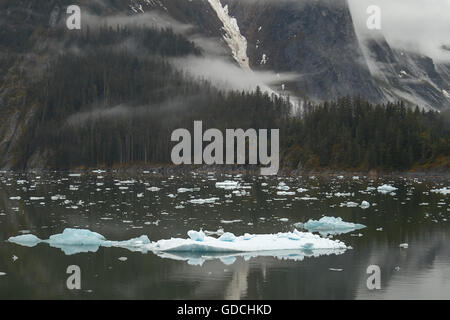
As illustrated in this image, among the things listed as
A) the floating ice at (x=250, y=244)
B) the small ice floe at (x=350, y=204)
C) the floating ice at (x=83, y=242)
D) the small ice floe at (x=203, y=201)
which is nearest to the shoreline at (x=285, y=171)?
the small ice floe at (x=350, y=204)

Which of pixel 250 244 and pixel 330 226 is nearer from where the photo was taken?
pixel 250 244

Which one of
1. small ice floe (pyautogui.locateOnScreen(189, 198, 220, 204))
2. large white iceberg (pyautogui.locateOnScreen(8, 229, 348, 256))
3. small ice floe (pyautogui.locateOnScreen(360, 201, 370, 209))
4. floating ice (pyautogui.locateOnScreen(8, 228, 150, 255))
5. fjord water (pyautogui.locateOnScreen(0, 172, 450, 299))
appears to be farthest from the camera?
small ice floe (pyautogui.locateOnScreen(189, 198, 220, 204))

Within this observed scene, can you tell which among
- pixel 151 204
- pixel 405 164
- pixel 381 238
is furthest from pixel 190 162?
pixel 381 238

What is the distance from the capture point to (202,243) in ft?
109

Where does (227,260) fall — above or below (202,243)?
below

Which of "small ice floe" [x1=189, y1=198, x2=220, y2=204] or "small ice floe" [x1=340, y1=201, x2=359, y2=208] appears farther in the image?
"small ice floe" [x1=189, y1=198, x2=220, y2=204]

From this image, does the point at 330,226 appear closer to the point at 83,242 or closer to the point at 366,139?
the point at 83,242

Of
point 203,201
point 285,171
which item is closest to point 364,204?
point 203,201

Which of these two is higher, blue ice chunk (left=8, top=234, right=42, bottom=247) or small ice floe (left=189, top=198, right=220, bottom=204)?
blue ice chunk (left=8, top=234, right=42, bottom=247)

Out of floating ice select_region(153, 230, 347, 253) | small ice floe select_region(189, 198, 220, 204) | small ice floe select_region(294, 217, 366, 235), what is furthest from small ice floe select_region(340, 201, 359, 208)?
floating ice select_region(153, 230, 347, 253)

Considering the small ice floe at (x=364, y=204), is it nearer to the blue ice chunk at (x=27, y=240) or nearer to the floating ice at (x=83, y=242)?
the floating ice at (x=83, y=242)

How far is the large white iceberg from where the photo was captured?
110ft

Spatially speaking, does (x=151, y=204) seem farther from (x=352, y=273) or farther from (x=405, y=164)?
(x=405, y=164)

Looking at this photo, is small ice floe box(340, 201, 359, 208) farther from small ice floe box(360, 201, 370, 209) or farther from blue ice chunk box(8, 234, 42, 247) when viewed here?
blue ice chunk box(8, 234, 42, 247)
